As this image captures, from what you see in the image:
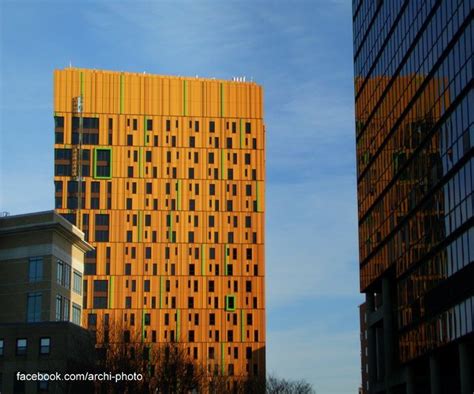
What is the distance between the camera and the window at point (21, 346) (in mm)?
101875

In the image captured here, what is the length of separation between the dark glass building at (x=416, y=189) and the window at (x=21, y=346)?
3409 centimetres

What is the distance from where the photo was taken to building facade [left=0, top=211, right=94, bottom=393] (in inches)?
3967

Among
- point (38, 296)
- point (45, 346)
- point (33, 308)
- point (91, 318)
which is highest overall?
point (91, 318)

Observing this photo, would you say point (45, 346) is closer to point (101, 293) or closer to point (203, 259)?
point (101, 293)

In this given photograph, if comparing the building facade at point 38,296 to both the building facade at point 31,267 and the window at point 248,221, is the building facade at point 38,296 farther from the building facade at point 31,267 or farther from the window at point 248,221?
the window at point 248,221

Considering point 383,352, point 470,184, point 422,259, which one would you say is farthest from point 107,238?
point 470,184

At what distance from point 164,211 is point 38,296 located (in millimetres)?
83597

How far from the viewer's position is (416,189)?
8075 centimetres

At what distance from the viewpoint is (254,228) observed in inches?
7761

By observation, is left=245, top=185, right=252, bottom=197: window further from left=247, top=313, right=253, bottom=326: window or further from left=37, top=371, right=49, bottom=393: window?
left=37, top=371, right=49, bottom=393: window

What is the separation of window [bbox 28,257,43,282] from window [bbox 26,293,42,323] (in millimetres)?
1819

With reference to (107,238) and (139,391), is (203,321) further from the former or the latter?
(139,391)

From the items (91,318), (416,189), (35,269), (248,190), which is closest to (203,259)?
(248,190)

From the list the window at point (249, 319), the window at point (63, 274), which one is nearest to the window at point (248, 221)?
the window at point (249, 319)
